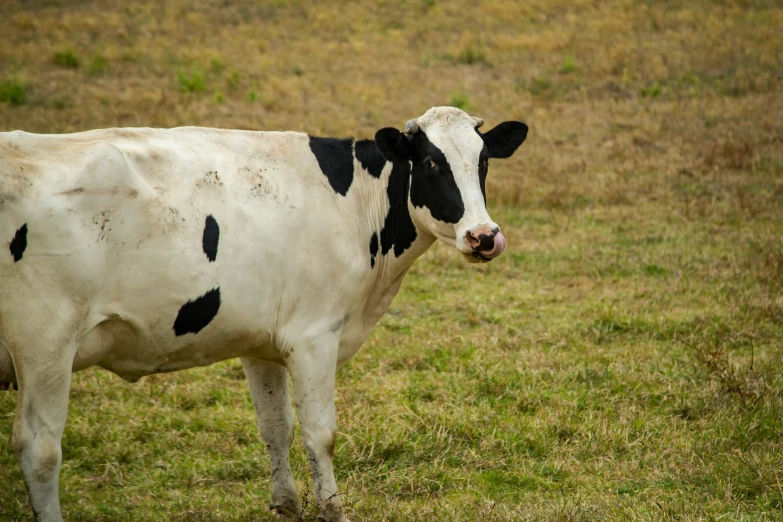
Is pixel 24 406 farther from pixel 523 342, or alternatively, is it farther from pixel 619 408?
pixel 523 342

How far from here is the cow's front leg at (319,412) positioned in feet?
15.5

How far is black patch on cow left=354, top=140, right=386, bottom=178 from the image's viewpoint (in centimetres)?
525

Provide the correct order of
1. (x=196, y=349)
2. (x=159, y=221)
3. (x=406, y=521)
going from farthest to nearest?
(x=406, y=521) < (x=196, y=349) < (x=159, y=221)

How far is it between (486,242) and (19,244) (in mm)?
2211

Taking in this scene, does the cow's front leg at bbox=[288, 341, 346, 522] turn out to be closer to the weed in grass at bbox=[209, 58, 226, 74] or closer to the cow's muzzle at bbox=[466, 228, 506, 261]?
the cow's muzzle at bbox=[466, 228, 506, 261]

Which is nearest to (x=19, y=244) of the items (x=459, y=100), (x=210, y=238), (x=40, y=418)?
(x=40, y=418)

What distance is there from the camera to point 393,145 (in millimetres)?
4996

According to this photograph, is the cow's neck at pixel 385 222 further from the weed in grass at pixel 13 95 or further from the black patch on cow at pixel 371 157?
the weed in grass at pixel 13 95

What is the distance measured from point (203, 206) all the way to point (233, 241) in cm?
22

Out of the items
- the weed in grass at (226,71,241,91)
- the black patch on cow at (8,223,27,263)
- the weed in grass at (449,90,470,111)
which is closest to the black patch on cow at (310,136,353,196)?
the black patch on cow at (8,223,27,263)

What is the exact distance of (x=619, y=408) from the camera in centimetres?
636

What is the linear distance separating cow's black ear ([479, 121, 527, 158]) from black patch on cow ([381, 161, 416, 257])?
1.77 feet

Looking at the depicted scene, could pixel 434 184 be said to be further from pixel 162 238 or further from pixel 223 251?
pixel 162 238

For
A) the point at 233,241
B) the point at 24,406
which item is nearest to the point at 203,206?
the point at 233,241
